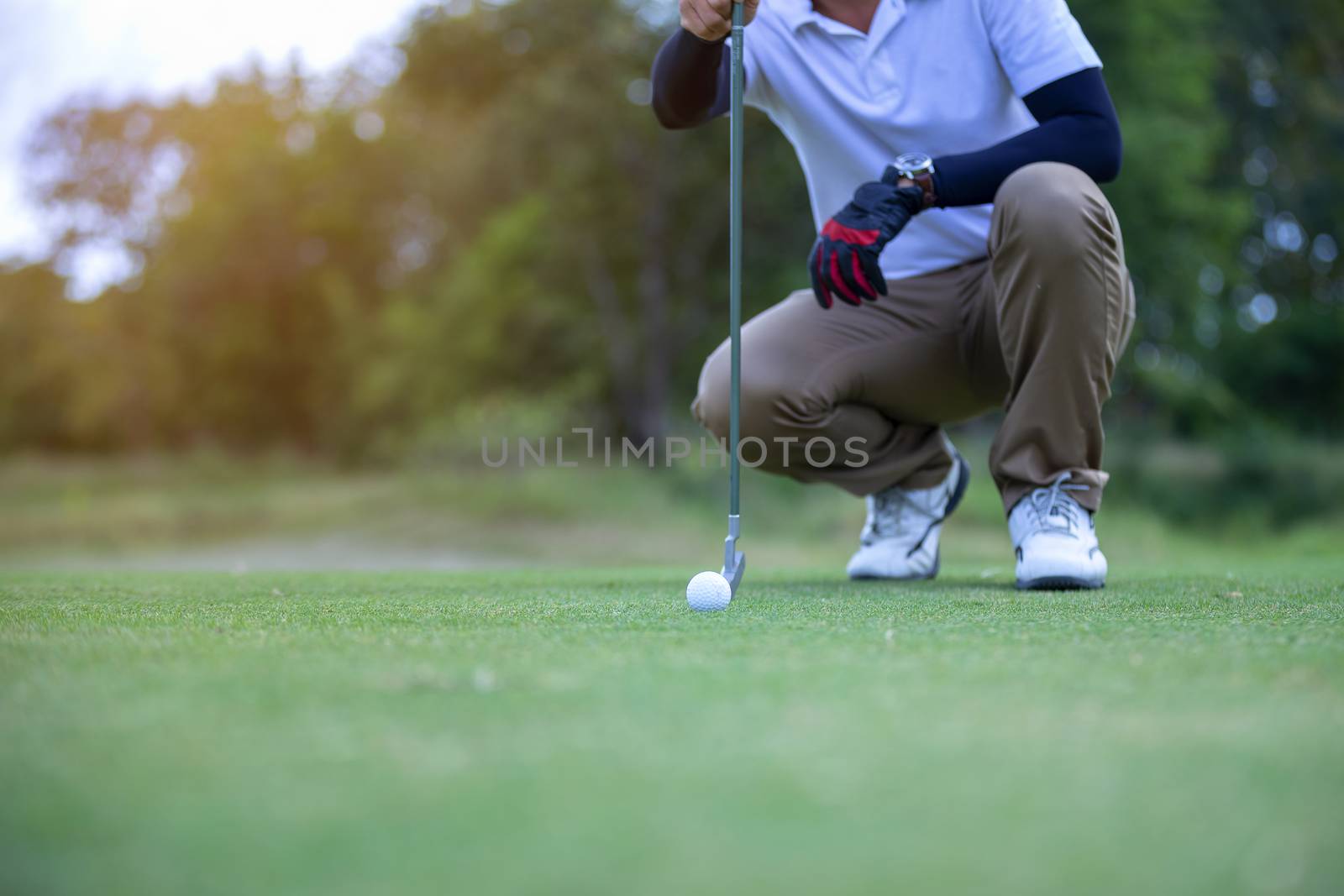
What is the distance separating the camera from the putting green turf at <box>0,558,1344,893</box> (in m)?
0.69

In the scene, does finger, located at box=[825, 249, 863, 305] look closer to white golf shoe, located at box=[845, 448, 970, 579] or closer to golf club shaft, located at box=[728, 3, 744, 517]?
golf club shaft, located at box=[728, 3, 744, 517]

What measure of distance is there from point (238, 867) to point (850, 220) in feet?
5.72

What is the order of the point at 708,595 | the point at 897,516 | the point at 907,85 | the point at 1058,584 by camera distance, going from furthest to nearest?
the point at 897,516 < the point at 907,85 < the point at 1058,584 < the point at 708,595

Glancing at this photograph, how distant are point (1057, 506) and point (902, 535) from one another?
1.80 ft

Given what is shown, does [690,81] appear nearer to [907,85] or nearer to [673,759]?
[907,85]

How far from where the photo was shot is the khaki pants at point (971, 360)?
2244 mm

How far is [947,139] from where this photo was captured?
253 cm

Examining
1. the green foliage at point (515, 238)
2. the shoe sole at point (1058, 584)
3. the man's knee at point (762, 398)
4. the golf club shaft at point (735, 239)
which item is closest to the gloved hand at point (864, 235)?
the golf club shaft at point (735, 239)

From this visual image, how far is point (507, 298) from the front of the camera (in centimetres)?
1320

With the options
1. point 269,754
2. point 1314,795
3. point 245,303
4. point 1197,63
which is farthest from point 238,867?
point 245,303

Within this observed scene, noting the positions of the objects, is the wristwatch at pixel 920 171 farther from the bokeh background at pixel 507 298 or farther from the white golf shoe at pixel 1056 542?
→ the bokeh background at pixel 507 298

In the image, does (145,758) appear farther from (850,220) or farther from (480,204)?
(480,204)

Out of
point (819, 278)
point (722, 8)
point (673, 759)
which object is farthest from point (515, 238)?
point (673, 759)

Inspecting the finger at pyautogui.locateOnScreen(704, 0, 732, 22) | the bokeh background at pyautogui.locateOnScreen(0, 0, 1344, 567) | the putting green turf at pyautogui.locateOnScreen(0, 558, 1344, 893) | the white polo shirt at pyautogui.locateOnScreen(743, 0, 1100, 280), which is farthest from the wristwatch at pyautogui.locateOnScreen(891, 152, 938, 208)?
the bokeh background at pyautogui.locateOnScreen(0, 0, 1344, 567)
